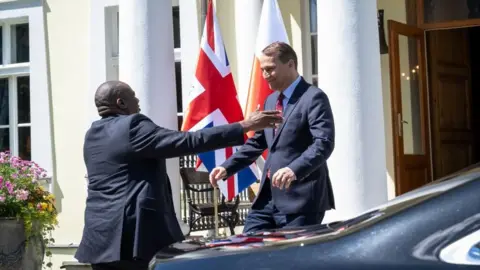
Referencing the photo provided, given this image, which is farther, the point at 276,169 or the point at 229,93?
the point at 229,93

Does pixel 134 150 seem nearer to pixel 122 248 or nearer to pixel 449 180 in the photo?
pixel 122 248

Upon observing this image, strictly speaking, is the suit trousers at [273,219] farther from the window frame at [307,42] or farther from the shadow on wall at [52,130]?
the shadow on wall at [52,130]

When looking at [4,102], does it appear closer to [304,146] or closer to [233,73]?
[233,73]

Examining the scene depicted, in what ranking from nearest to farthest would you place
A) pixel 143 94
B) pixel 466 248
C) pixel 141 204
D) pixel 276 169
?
1. pixel 466 248
2. pixel 141 204
3. pixel 276 169
4. pixel 143 94

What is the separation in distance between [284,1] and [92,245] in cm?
598

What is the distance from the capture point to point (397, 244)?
233 cm

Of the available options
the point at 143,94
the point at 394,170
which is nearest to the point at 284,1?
the point at 394,170

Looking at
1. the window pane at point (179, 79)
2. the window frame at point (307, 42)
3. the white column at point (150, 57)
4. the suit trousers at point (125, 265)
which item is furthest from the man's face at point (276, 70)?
the window pane at point (179, 79)

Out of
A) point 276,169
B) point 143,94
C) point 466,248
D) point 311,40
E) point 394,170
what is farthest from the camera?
point 311,40

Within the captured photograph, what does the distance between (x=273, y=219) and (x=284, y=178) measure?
2.03 ft

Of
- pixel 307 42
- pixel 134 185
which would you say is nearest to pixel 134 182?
pixel 134 185

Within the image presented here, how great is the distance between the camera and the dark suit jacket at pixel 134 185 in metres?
4.14

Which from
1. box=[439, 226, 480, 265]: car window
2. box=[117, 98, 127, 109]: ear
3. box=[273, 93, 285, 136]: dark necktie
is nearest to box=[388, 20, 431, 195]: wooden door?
box=[273, 93, 285, 136]: dark necktie

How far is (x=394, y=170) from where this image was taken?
29.3 feet
